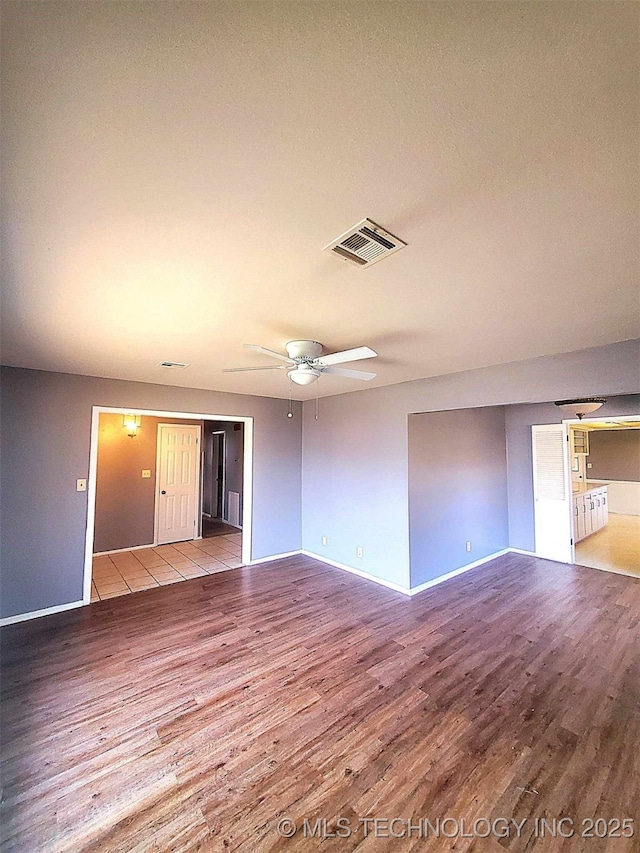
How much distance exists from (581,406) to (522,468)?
1496 millimetres

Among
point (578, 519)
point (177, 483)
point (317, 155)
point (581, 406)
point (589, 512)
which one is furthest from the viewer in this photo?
point (589, 512)

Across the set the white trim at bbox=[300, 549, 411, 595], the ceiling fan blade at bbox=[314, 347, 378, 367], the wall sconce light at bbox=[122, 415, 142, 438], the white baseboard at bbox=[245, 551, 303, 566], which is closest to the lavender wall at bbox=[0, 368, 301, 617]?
the wall sconce light at bbox=[122, 415, 142, 438]

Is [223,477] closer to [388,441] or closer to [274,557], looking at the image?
[274,557]

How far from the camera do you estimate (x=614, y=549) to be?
5922mm

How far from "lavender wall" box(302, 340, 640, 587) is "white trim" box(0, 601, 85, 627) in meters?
3.05

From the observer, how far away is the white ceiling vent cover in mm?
1364

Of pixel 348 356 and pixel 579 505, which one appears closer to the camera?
pixel 348 356

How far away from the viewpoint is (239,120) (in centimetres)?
92

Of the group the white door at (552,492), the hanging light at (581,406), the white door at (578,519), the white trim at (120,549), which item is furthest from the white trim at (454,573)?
the white trim at (120,549)

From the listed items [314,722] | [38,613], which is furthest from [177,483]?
[314,722]

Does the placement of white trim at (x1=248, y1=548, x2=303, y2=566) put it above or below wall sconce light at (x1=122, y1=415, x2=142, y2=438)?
below

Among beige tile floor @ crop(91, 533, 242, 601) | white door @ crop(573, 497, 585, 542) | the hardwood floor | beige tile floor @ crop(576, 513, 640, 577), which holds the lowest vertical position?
the hardwood floor

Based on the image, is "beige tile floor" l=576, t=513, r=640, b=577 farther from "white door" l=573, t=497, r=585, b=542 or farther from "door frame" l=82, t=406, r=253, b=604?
"door frame" l=82, t=406, r=253, b=604

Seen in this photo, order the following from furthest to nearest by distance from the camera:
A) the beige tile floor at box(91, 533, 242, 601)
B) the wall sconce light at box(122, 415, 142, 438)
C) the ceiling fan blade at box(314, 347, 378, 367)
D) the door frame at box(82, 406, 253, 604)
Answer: the wall sconce light at box(122, 415, 142, 438), the beige tile floor at box(91, 533, 242, 601), the door frame at box(82, 406, 253, 604), the ceiling fan blade at box(314, 347, 378, 367)
